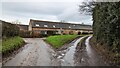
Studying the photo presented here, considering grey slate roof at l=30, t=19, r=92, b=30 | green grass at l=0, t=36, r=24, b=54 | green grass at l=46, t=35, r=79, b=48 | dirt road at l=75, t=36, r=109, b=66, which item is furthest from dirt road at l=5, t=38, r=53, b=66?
grey slate roof at l=30, t=19, r=92, b=30

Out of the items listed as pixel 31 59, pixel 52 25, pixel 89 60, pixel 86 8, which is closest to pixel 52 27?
pixel 52 25

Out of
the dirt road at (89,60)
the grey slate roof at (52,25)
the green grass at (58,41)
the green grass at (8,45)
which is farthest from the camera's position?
the grey slate roof at (52,25)

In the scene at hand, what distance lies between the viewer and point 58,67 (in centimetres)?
1033

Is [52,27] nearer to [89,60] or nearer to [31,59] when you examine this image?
[31,59]

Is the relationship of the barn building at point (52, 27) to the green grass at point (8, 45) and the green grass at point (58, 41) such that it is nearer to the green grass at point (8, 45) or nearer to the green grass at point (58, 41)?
the green grass at point (58, 41)

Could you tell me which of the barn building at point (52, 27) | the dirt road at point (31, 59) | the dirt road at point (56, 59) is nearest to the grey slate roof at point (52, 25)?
the barn building at point (52, 27)

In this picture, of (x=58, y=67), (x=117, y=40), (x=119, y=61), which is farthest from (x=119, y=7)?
(x=58, y=67)

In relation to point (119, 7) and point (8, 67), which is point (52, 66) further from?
point (119, 7)

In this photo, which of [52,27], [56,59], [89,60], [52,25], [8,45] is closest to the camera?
[89,60]

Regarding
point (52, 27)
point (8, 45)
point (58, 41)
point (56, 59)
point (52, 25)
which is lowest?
point (56, 59)

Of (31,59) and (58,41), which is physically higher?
(58,41)

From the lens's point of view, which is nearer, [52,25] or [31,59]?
[31,59]

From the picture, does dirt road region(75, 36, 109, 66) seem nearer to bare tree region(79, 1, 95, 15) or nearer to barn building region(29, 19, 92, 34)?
bare tree region(79, 1, 95, 15)

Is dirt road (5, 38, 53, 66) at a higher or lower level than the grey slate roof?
lower
